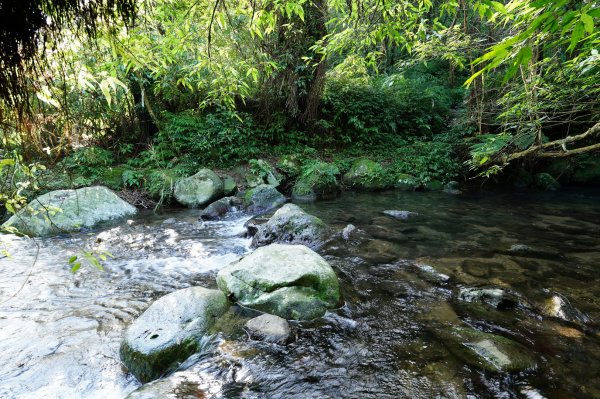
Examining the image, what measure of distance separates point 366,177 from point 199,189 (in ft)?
17.8


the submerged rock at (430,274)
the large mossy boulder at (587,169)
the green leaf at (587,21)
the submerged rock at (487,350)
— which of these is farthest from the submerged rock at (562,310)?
the large mossy boulder at (587,169)

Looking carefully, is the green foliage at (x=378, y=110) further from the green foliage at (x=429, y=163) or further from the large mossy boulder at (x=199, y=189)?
the large mossy boulder at (x=199, y=189)

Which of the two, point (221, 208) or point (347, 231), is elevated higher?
point (221, 208)

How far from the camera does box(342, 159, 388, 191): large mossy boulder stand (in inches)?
443

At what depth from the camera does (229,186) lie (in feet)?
32.8

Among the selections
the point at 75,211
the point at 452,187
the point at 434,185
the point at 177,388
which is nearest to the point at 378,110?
the point at 434,185

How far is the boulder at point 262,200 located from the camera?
8.91 m

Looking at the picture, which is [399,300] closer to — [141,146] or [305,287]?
[305,287]

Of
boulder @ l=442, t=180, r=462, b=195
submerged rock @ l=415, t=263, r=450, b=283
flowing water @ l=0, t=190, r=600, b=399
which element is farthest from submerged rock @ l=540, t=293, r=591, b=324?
boulder @ l=442, t=180, r=462, b=195

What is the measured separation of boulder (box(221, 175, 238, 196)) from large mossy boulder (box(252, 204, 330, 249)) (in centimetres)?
376

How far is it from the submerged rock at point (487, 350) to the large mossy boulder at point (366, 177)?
8137 millimetres

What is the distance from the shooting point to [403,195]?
1045cm

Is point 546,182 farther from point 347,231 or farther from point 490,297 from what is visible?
point 490,297

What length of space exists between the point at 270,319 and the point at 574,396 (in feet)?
8.34
